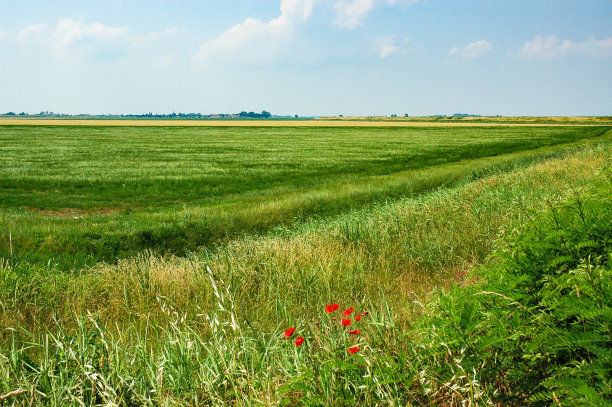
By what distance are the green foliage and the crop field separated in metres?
0.02

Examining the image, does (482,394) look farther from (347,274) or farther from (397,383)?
(347,274)

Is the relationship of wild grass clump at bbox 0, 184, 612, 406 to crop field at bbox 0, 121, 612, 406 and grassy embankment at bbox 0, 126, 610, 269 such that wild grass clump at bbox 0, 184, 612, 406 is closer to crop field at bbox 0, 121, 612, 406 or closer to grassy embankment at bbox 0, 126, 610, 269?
crop field at bbox 0, 121, 612, 406

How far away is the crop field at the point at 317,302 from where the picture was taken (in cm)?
276

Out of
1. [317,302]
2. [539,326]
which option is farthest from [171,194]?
[539,326]

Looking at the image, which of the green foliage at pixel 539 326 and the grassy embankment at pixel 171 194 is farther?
the grassy embankment at pixel 171 194

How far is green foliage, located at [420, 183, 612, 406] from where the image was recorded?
231 cm

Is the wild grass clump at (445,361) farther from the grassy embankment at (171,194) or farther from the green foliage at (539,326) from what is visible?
the grassy embankment at (171,194)

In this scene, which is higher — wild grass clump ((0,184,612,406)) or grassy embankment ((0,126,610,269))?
wild grass clump ((0,184,612,406))

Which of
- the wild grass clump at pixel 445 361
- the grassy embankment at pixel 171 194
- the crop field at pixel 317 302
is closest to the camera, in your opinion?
the wild grass clump at pixel 445 361

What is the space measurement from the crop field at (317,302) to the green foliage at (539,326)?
0.02 metres

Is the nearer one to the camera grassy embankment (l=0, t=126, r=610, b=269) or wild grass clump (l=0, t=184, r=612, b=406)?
wild grass clump (l=0, t=184, r=612, b=406)

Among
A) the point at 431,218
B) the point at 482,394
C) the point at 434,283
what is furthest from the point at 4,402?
the point at 431,218

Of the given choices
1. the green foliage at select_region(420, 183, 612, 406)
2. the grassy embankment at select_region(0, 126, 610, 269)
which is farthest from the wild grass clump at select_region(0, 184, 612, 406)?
the grassy embankment at select_region(0, 126, 610, 269)

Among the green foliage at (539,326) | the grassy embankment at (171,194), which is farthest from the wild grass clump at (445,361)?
the grassy embankment at (171,194)
